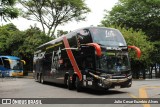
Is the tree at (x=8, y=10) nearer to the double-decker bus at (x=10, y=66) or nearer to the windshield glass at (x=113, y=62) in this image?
the windshield glass at (x=113, y=62)

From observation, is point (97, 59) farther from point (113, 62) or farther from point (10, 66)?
point (10, 66)

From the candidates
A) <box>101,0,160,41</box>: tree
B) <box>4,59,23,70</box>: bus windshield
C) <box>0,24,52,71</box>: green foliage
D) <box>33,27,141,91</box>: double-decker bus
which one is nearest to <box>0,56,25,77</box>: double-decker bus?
<box>4,59,23,70</box>: bus windshield

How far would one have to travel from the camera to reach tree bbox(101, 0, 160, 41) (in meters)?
47.8

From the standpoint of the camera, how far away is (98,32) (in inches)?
703

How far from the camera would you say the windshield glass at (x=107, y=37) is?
1744 centimetres

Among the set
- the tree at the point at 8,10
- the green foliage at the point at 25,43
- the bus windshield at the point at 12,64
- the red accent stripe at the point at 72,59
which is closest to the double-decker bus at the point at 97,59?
the red accent stripe at the point at 72,59

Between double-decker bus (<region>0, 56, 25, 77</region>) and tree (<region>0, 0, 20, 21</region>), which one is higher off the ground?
tree (<region>0, 0, 20, 21</region>)

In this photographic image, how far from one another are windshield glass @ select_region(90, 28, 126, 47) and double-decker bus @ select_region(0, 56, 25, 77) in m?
27.7

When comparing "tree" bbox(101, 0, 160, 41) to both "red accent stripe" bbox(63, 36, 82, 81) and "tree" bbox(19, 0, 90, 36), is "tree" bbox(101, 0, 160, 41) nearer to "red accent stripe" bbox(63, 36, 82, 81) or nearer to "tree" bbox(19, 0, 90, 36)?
"tree" bbox(19, 0, 90, 36)

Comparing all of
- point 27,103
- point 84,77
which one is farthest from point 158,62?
point 27,103

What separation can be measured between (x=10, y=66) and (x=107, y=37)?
93.1 feet

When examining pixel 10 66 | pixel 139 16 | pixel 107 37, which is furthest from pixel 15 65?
pixel 107 37

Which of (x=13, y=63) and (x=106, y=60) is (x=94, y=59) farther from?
(x=13, y=63)

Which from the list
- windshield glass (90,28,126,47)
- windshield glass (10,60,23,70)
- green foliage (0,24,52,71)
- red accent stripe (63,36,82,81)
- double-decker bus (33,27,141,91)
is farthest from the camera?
green foliage (0,24,52,71)
